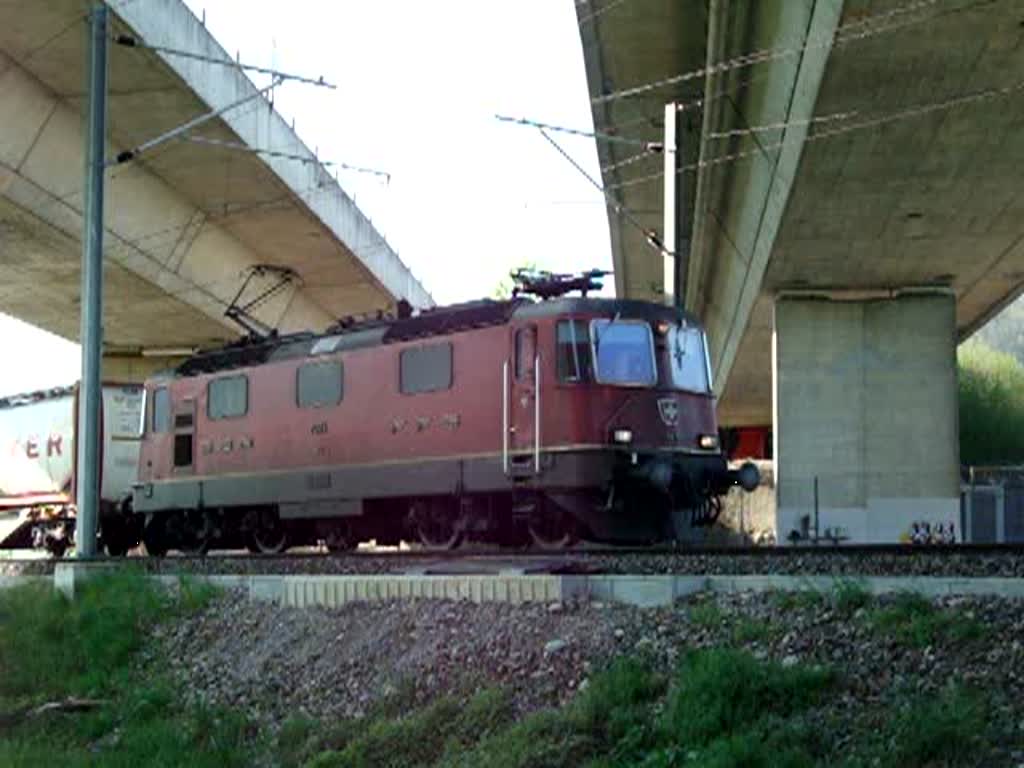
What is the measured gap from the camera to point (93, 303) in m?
18.7

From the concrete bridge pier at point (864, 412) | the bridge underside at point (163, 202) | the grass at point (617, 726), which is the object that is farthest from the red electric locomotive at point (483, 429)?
the concrete bridge pier at point (864, 412)

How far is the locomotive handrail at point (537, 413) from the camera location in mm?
16188

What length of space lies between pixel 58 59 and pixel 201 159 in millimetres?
5648

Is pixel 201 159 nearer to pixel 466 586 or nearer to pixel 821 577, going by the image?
pixel 466 586

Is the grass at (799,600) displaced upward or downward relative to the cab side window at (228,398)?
downward

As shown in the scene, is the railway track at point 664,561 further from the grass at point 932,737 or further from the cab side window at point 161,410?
the cab side window at point 161,410

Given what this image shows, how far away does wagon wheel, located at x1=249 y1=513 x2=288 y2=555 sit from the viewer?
68.3ft

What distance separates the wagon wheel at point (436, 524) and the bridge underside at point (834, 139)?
8.06 meters

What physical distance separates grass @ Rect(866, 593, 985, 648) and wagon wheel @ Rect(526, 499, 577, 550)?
8.20 m

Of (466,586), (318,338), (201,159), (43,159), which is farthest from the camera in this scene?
(201,159)

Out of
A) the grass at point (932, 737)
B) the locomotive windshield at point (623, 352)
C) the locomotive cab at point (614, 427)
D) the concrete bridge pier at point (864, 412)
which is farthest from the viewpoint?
the concrete bridge pier at point (864, 412)

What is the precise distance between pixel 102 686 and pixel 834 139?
46.1 ft

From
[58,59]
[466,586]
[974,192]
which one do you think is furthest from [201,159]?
[466,586]

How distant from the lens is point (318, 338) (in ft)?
67.3
